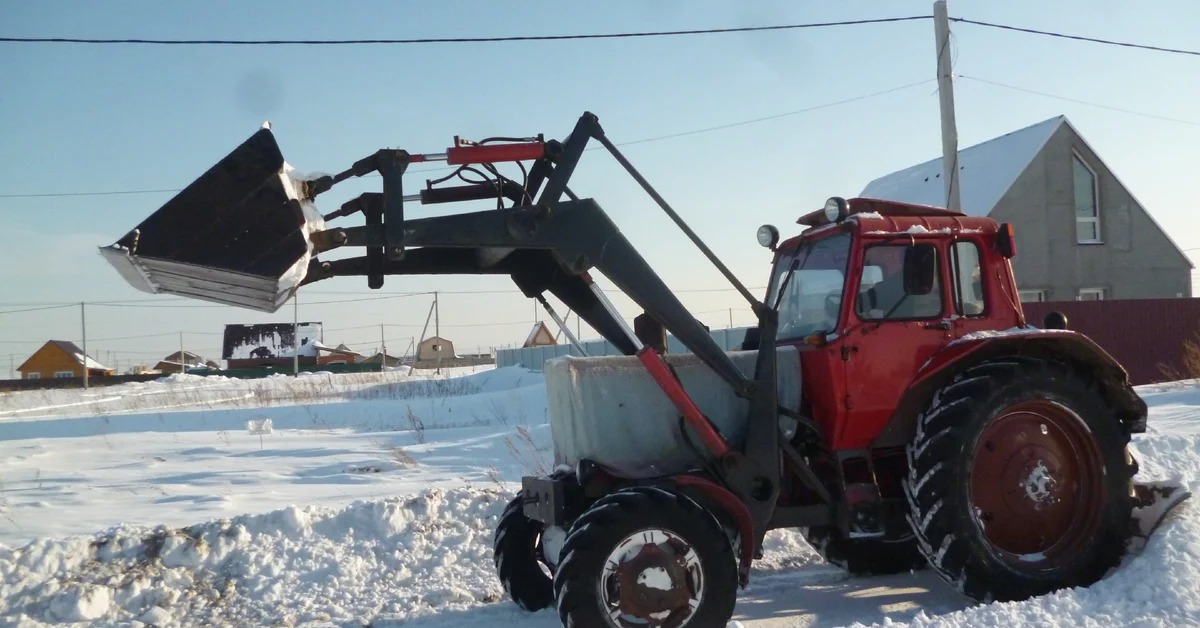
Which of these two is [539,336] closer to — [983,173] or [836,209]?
[983,173]

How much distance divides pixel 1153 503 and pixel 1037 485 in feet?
3.08

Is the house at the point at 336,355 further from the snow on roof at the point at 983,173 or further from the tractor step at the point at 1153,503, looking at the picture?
the tractor step at the point at 1153,503

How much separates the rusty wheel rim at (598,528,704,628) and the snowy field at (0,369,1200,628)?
95 centimetres

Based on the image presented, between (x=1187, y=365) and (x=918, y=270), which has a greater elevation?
(x=918, y=270)

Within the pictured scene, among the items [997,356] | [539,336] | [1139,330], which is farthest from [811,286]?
[539,336]

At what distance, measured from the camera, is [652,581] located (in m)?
4.79

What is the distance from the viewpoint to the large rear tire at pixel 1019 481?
541cm

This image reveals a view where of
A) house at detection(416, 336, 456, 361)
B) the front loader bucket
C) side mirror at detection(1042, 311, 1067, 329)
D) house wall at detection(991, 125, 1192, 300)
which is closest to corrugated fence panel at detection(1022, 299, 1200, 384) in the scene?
house wall at detection(991, 125, 1192, 300)

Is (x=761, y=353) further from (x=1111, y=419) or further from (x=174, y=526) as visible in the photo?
(x=174, y=526)

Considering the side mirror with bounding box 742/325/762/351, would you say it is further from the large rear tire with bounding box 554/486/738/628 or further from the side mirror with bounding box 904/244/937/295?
the large rear tire with bounding box 554/486/738/628

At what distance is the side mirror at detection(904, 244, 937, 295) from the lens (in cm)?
570

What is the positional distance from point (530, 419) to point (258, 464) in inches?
270

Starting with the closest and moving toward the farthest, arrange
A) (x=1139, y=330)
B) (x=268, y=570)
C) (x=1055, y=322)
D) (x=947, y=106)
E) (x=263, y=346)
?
(x=1055, y=322) < (x=268, y=570) < (x=947, y=106) < (x=1139, y=330) < (x=263, y=346)


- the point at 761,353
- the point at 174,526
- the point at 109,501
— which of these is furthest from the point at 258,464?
the point at 761,353
